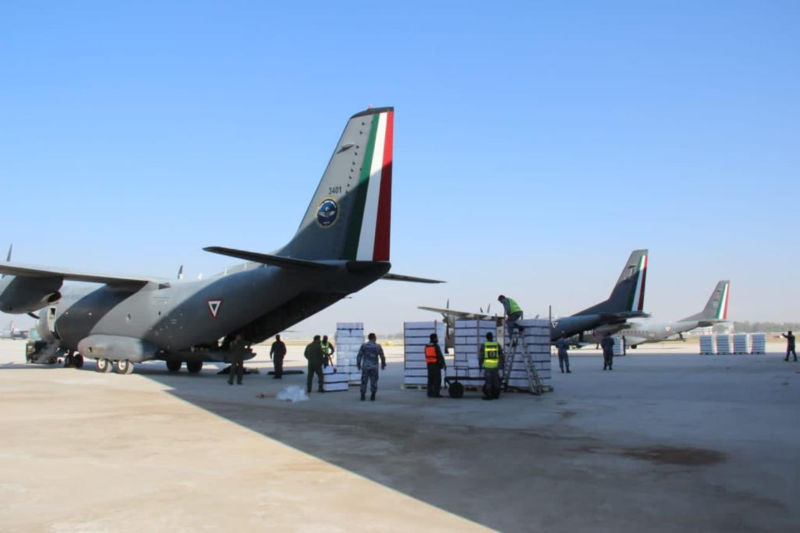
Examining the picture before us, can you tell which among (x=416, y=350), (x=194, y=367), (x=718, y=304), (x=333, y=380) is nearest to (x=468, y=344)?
(x=416, y=350)

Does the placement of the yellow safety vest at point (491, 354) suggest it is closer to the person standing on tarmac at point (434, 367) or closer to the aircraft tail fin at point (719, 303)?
the person standing on tarmac at point (434, 367)

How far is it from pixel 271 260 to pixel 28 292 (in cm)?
1030

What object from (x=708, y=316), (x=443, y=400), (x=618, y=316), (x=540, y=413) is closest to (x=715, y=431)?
(x=540, y=413)

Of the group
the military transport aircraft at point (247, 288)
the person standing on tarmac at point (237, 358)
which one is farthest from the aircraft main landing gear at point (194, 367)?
the person standing on tarmac at point (237, 358)

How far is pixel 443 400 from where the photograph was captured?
52.2 feet

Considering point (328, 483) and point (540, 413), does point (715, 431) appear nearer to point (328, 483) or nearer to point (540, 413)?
point (540, 413)

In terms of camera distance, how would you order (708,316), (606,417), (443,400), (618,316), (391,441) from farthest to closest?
(708,316), (618,316), (443,400), (606,417), (391,441)

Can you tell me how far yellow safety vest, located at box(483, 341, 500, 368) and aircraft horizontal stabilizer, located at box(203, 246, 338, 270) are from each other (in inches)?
198

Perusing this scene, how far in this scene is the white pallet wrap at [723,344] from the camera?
159ft

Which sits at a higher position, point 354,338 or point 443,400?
point 354,338

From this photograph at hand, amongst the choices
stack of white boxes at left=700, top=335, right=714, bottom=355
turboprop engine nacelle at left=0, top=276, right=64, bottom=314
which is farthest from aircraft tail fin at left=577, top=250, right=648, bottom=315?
turboprop engine nacelle at left=0, top=276, right=64, bottom=314

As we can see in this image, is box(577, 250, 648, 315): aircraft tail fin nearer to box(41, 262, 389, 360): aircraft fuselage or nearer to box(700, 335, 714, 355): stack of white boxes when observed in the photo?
box(700, 335, 714, 355): stack of white boxes

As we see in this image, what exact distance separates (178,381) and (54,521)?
633 inches

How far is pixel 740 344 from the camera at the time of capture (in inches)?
1886
